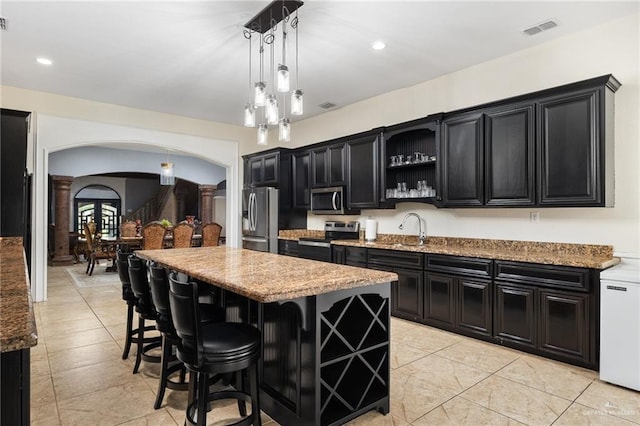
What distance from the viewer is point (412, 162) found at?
451 cm

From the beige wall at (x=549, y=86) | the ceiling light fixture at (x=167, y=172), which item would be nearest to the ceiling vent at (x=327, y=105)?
the beige wall at (x=549, y=86)

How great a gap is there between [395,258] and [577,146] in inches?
80.4

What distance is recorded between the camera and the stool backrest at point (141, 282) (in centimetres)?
262

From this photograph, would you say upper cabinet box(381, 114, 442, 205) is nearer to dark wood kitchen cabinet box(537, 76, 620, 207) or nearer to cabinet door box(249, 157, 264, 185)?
dark wood kitchen cabinet box(537, 76, 620, 207)

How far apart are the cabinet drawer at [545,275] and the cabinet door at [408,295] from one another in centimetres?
89

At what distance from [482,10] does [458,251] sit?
2.17m

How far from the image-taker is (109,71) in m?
4.44

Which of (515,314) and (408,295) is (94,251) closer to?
(408,295)

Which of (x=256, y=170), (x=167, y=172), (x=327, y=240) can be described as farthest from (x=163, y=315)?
(x=167, y=172)

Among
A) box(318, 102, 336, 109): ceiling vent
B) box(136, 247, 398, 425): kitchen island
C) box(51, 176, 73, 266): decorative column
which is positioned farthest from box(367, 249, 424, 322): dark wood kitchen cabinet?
box(51, 176, 73, 266): decorative column

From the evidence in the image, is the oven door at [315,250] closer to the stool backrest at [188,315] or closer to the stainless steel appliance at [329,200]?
the stainless steel appliance at [329,200]

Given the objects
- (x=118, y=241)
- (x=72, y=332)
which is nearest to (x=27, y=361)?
(x=72, y=332)

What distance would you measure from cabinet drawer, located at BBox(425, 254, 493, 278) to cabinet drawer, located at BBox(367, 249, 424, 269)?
117 mm

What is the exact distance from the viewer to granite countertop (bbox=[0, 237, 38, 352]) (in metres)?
0.97
